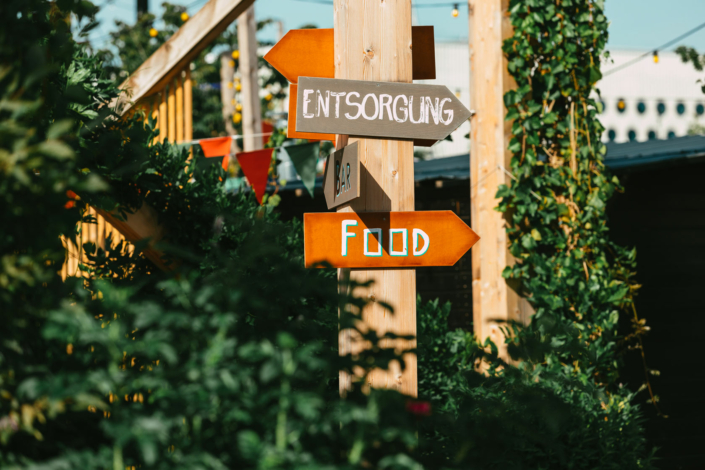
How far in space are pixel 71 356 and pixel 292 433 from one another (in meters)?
0.47

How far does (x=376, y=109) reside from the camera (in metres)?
2.23

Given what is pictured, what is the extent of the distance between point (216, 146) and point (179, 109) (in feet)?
5.44

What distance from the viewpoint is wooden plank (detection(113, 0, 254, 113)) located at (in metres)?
4.18

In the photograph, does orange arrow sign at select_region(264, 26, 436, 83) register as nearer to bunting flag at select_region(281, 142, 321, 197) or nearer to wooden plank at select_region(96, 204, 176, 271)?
wooden plank at select_region(96, 204, 176, 271)

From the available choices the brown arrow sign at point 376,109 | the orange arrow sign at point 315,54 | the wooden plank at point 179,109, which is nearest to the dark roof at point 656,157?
the orange arrow sign at point 315,54

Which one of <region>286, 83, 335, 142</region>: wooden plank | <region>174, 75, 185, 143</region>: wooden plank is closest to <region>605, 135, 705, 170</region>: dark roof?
<region>286, 83, 335, 142</region>: wooden plank

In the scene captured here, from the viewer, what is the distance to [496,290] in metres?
3.96

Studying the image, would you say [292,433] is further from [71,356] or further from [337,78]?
[337,78]

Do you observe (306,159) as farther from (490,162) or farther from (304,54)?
(304,54)

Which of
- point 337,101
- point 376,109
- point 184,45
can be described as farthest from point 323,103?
point 184,45

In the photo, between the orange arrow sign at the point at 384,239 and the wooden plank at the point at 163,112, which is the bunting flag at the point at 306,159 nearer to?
the wooden plank at the point at 163,112

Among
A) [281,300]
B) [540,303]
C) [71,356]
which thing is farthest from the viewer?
[540,303]

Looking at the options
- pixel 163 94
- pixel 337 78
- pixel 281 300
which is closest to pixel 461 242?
pixel 337 78

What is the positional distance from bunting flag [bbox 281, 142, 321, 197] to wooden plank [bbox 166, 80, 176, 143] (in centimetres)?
102
